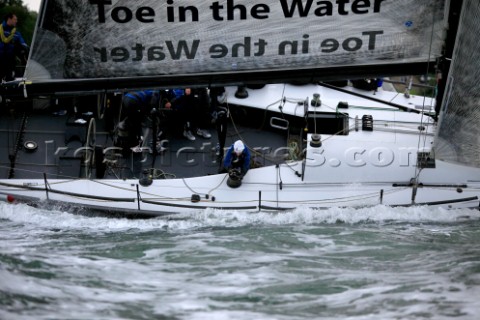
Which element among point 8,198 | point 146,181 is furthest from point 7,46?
point 146,181

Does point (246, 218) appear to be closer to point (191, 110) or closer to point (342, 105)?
point (191, 110)

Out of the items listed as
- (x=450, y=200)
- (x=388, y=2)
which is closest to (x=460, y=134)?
(x=450, y=200)

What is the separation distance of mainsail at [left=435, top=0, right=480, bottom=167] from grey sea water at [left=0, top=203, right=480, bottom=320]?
0.81m

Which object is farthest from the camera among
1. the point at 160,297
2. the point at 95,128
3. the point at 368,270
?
the point at 95,128

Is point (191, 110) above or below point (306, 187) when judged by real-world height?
above

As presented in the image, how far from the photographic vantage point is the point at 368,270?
12445 millimetres

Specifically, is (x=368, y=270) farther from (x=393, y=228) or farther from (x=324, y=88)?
(x=324, y=88)

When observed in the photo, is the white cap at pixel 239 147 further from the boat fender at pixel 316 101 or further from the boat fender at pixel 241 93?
the boat fender at pixel 241 93

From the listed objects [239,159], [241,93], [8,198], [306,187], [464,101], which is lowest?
[8,198]

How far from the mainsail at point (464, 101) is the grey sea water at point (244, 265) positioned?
0.81 metres

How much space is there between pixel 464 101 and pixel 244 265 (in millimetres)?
3749

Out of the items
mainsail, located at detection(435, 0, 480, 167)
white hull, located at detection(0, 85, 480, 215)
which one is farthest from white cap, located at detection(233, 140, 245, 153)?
mainsail, located at detection(435, 0, 480, 167)

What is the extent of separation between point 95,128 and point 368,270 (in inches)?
207

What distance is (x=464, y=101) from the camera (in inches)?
563
